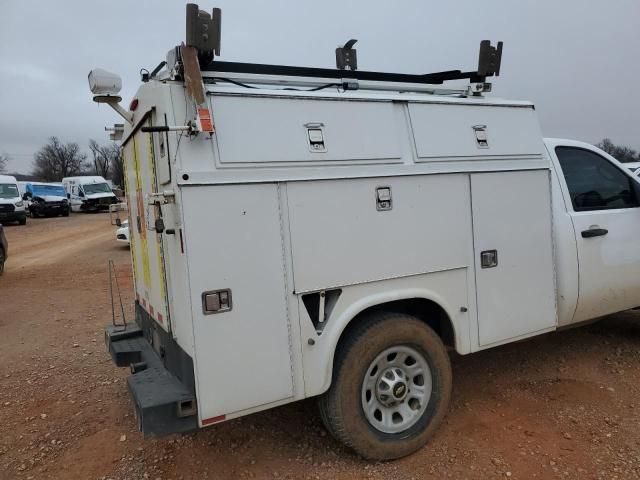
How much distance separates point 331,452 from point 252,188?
6.30 feet

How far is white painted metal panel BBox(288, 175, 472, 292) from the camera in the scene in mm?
3146

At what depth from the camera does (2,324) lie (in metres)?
7.73

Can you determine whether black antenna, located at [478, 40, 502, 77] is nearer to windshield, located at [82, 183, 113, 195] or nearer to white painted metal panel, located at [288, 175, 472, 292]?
white painted metal panel, located at [288, 175, 472, 292]

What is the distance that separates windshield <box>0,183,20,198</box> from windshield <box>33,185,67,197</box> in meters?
6.63

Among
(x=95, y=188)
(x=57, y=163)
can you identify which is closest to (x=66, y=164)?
(x=57, y=163)

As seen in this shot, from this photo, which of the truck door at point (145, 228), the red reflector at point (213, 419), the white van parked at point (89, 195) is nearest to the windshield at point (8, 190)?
the white van parked at point (89, 195)

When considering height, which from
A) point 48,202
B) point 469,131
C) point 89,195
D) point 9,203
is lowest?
point 469,131

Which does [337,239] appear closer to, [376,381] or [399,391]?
[376,381]

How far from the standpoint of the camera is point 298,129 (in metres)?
3.17

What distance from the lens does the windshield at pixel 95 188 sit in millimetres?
36031

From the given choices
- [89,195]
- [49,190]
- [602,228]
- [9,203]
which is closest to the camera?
[602,228]

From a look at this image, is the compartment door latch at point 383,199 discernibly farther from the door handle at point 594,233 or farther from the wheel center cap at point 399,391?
the door handle at point 594,233

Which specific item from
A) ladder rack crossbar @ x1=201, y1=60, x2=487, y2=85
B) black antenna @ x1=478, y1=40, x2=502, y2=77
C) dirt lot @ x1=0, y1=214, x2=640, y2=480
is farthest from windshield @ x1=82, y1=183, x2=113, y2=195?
black antenna @ x1=478, y1=40, x2=502, y2=77

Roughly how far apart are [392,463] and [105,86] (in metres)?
3.08
